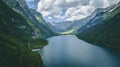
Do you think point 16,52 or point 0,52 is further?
point 16,52

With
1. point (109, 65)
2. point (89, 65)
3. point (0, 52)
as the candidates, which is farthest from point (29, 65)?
point (109, 65)

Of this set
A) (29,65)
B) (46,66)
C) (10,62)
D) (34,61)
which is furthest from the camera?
(46,66)

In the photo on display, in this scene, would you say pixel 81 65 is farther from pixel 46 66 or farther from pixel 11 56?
pixel 11 56

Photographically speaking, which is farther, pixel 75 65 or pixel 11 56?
pixel 75 65

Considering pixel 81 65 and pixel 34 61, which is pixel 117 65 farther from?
pixel 34 61

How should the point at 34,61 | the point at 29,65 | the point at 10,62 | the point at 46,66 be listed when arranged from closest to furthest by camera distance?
the point at 10,62
the point at 29,65
the point at 34,61
the point at 46,66

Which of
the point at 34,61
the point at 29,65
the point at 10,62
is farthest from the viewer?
the point at 34,61

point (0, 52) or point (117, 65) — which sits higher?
point (0, 52)

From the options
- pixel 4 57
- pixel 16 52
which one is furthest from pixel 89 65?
pixel 4 57

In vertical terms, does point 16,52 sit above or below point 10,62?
above
